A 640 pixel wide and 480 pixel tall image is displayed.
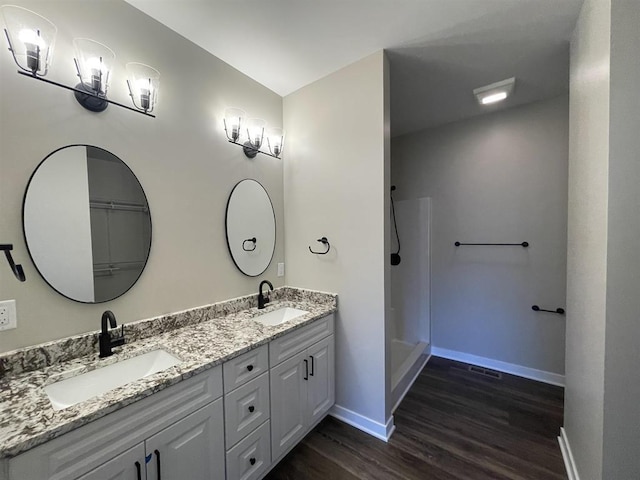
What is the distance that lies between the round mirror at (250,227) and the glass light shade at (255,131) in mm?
292

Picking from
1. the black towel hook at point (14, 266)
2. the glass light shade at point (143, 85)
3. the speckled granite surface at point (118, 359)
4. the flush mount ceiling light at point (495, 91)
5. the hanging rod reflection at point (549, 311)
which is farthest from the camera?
the hanging rod reflection at point (549, 311)

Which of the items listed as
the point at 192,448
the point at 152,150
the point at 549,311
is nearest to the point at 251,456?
the point at 192,448

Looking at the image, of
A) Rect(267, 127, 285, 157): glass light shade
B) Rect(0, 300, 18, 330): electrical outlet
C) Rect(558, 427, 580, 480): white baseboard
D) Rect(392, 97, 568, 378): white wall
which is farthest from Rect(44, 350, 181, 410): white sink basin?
Rect(392, 97, 568, 378): white wall

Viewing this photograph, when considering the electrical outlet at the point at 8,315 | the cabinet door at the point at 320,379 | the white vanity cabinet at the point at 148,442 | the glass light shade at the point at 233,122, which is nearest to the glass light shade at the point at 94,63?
the glass light shade at the point at 233,122

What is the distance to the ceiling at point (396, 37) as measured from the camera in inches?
54.8

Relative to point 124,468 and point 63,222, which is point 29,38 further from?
point 124,468

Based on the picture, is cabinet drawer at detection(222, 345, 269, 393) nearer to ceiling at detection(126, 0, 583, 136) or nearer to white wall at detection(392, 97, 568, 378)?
ceiling at detection(126, 0, 583, 136)

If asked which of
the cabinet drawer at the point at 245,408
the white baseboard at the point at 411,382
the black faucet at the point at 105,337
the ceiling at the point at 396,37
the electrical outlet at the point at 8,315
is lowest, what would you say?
the white baseboard at the point at 411,382

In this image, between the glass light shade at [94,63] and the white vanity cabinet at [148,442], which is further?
the glass light shade at [94,63]

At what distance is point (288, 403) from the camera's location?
5.10 ft

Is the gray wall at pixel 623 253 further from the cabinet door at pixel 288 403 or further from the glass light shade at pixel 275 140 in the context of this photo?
the glass light shade at pixel 275 140

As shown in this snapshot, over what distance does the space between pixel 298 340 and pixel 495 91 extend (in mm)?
2538

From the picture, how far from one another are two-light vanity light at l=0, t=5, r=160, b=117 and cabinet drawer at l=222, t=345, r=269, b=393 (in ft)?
4.58

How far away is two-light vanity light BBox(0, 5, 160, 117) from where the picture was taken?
3.28 feet
